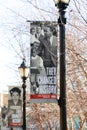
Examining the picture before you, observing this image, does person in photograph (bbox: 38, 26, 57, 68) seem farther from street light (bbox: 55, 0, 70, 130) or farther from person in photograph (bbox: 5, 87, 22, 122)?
person in photograph (bbox: 5, 87, 22, 122)

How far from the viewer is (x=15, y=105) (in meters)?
21.8

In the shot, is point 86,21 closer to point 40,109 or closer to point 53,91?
point 53,91

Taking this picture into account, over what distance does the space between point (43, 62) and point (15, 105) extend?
1163 centimetres

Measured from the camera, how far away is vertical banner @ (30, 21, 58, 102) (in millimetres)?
10219

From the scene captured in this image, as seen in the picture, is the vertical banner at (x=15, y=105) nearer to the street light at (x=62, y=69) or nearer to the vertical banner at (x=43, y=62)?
the street light at (x=62, y=69)

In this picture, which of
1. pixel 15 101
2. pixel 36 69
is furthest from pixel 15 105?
pixel 36 69

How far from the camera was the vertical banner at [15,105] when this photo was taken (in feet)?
71.2

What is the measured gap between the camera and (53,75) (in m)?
10.3

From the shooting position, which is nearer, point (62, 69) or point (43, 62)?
point (43, 62)

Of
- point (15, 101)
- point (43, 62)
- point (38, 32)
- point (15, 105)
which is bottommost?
point (15, 105)

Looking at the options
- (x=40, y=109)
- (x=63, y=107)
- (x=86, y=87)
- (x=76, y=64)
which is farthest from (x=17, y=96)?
(x=63, y=107)

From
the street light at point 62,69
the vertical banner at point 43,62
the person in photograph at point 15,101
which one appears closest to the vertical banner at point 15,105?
the person in photograph at point 15,101

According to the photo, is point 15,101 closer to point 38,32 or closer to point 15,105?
point 15,105

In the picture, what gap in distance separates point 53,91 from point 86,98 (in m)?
3.09
